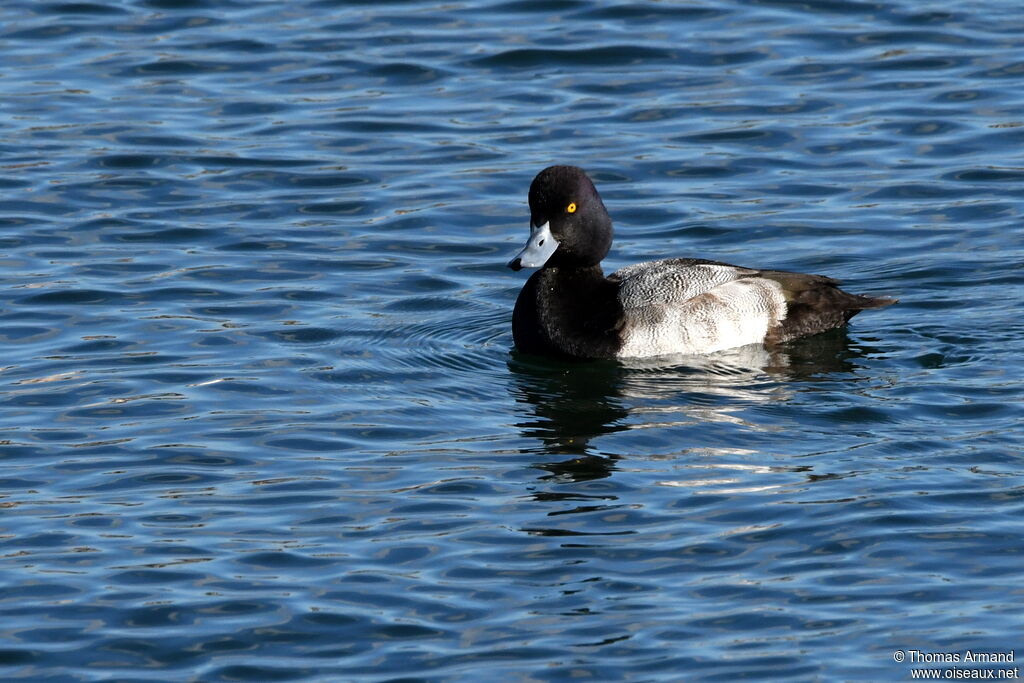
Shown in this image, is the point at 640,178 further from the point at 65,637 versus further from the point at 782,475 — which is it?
the point at 65,637

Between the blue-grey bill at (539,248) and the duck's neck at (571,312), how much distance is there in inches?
7.1

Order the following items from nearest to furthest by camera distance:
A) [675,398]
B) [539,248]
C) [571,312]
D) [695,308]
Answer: [675,398] → [695,308] → [571,312] → [539,248]

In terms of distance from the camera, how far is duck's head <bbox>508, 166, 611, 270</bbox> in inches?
482

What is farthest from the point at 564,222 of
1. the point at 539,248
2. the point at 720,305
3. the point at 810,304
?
the point at 810,304

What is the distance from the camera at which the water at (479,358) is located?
26.5 ft

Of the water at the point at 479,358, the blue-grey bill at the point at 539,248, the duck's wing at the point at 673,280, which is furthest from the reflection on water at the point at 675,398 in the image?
the blue-grey bill at the point at 539,248

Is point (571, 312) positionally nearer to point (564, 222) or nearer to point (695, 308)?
point (564, 222)

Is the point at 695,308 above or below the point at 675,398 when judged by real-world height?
above

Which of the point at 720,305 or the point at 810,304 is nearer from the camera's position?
the point at 720,305

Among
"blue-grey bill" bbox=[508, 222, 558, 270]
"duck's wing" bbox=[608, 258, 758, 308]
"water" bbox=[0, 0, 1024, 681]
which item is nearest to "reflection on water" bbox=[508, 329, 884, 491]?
"water" bbox=[0, 0, 1024, 681]

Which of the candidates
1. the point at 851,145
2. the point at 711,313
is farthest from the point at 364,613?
the point at 851,145

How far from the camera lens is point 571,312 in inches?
479

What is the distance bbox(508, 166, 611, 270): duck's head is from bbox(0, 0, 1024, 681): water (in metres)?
0.70

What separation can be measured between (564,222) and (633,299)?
0.72 m
